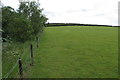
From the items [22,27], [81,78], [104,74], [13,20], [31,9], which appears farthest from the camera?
[31,9]

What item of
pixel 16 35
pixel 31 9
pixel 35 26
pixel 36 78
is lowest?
pixel 36 78

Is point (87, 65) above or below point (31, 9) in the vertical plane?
below

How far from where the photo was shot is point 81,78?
843 centimetres

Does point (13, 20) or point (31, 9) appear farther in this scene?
point (31, 9)

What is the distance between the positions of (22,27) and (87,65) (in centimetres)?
1095

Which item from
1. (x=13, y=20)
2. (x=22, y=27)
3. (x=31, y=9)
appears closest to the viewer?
(x=13, y=20)

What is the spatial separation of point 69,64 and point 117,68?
323cm

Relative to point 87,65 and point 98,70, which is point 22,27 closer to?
point 87,65

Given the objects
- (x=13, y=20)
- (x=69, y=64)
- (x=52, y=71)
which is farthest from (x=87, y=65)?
(x=13, y=20)

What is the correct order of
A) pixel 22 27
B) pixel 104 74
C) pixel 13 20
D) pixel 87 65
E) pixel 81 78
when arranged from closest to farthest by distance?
pixel 81 78, pixel 104 74, pixel 87 65, pixel 13 20, pixel 22 27

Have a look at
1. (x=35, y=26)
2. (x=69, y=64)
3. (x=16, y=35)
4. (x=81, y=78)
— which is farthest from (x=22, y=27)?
(x=81, y=78)

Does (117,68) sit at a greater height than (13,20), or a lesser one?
lesser

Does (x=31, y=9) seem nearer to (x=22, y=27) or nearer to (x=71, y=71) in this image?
(x=22, y=27)

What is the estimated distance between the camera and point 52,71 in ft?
31.8
